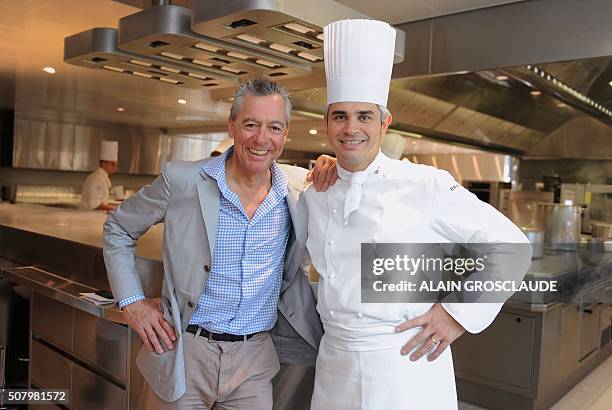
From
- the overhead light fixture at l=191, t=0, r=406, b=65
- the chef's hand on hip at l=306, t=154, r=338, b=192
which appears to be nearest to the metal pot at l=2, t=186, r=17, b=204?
the overhead light fixture at l=191, t=0, r=406, b=65

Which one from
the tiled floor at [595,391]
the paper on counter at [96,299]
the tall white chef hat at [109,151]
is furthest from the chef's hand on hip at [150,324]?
the tall white chef hat at [109,151]

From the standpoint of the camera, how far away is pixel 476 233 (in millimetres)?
1173

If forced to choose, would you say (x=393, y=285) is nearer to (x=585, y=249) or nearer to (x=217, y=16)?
(x=217, y=16)

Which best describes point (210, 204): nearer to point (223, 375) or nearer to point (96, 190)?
point (223, 375)

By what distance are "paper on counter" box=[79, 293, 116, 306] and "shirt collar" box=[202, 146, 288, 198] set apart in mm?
901

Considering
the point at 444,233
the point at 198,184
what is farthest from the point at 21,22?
the point at 444,233

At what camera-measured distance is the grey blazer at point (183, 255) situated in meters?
1.33

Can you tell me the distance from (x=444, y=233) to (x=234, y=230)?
50 centimetres

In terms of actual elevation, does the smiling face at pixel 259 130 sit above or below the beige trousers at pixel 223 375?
above

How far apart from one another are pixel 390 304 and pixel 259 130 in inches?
19.9

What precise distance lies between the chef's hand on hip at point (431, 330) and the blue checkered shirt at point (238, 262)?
38 centimetres

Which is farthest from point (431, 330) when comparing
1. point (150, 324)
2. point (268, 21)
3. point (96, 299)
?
point (96, 299)

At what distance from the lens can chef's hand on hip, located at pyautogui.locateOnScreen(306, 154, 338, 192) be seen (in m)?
1.33

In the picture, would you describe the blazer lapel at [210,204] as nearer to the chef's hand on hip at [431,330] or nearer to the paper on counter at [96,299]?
the chef's hand on hip at [431,330]
